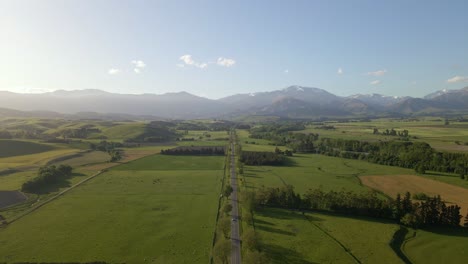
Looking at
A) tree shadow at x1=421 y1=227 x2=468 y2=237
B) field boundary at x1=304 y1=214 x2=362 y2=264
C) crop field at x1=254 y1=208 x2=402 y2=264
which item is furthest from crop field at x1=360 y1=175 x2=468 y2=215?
field boundary at x1=304 y1=214 x2=362 y2=264

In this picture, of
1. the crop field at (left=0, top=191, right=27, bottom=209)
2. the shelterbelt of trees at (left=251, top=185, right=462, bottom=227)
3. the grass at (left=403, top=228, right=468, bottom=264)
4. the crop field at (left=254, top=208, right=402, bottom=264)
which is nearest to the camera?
the crop field at (left=254, top=208, right=402, bottom=264)

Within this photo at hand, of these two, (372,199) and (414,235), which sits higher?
(372,199)

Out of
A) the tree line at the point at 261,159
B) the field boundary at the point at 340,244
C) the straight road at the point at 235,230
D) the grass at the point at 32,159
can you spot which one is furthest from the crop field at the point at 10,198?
the tree line at the point at 261,159

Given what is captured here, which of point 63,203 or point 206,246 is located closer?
point 206,246

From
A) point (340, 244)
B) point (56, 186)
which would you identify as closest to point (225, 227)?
point (340, 244)

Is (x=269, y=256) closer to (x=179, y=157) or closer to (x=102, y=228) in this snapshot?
(x=102, y=228)

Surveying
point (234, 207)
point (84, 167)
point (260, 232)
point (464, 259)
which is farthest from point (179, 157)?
point (464, 259)

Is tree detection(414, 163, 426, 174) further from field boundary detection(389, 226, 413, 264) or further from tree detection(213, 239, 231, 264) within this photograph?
tree detection(213, 239, 231, 264)
